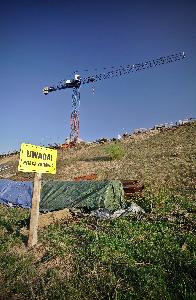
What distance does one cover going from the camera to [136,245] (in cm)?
870

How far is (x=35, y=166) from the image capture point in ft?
32.4

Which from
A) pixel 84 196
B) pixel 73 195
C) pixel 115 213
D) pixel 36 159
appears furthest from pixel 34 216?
pixel 73 195

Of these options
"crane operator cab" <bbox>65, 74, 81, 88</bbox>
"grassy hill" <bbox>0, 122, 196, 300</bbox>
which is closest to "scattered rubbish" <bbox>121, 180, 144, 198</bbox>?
"grassy hill" <bbox>0, 122, 196, 300</bbox>

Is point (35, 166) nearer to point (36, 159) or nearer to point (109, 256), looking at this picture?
point (36, 159)

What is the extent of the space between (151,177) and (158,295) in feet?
56.0

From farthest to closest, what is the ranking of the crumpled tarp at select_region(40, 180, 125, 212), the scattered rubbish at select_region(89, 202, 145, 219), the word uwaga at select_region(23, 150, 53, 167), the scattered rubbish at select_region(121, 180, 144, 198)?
1. the scattered rubbish at select_region(121, 180, 144, 198)
2. the crumpled tarp at select_region(40, 180, 125, 212)
3. the scattered rubbish at select_region(89, 202, 145, 219)
4. the word uwaga at select_region(23, 150, 53, 167)

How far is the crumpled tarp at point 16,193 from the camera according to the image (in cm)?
1898

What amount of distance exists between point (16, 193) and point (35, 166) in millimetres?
10635

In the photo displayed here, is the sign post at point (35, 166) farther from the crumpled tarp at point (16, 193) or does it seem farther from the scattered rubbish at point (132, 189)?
the crumpled tarp at point (16, 193)

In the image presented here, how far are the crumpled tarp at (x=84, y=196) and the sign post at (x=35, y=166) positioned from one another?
17.8 ft

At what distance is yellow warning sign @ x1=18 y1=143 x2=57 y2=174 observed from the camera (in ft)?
31.0

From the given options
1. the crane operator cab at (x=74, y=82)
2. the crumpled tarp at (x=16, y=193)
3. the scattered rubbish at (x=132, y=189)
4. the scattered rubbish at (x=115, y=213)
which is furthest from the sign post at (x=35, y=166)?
the crane operator cab at (x=74, y=82)

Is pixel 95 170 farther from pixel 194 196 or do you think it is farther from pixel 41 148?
pixel 41 148

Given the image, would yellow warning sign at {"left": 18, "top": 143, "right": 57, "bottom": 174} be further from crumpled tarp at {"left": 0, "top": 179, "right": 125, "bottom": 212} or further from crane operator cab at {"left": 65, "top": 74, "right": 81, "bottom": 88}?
crane operator cab at {"left": 65, "top": 74, "right": 81, "bottom": 88}
